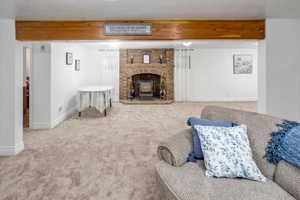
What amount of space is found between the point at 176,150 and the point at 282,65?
2505mm

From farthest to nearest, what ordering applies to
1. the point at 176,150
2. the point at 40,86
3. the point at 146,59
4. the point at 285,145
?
the point at 146,59 → the point at 40,86 → the point at 176,150 → the point at 285,145

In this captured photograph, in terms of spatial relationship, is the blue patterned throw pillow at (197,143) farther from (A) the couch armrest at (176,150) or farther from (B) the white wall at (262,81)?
(B) the white wall at (262,81)

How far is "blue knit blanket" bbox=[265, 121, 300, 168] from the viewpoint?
1.30 meters

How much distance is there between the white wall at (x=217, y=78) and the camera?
8117 mm

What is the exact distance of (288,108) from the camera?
3.04 metres

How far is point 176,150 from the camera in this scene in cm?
157

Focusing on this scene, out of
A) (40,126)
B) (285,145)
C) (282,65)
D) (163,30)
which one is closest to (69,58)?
(40,126)

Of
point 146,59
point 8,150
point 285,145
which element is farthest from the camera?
point 146,59

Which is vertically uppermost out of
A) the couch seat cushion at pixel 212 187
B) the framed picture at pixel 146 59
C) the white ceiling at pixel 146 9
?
the framed picture at pixel 146 59

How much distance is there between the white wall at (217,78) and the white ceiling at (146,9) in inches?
209

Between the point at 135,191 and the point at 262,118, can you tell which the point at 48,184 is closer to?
the point at 135,191

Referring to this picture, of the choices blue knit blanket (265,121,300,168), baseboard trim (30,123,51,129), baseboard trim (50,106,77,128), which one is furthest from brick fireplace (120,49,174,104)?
blue knit blanket (265,121,300,168)

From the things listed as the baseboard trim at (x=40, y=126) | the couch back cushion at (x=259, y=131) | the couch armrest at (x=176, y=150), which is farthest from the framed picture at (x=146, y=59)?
the couch armrest at (x=176, y=150)

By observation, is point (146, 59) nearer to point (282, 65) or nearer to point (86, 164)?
point (282, 65)
